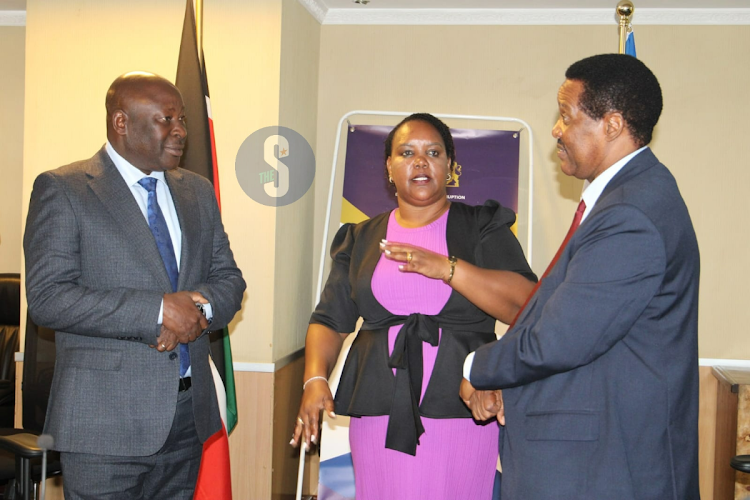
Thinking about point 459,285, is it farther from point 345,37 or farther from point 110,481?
point 345,37

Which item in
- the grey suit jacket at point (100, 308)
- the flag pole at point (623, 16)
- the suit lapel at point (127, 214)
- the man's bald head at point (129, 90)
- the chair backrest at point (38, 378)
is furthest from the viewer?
the flag pole at point (623, 16)

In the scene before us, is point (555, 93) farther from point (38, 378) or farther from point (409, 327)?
point (38, 378)

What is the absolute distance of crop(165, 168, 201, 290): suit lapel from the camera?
2100 mm

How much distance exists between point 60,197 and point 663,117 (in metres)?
3.49

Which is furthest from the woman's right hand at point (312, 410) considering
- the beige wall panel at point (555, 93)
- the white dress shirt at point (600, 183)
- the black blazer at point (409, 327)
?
the beige wall panel at point (555, 93)

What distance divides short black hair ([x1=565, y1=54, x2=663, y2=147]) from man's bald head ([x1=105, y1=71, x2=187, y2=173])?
1.17m

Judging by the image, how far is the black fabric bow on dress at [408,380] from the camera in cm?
225

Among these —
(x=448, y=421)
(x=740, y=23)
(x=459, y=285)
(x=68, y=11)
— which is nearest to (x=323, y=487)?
(x=448, y=421)

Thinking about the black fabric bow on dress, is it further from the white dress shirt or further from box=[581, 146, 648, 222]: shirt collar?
box=[581, 146, 648, 222]: shirt collar

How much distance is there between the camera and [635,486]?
155 centimetres

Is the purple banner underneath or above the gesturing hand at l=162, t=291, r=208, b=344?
above

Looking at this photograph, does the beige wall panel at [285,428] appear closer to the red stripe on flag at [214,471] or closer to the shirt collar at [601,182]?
the red stripe on flag at [214,471]

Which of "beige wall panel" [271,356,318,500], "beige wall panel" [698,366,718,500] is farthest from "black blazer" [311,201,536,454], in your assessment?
"beige wall panel" [698,366,718,500]

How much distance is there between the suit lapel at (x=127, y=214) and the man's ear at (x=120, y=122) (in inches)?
5.1
